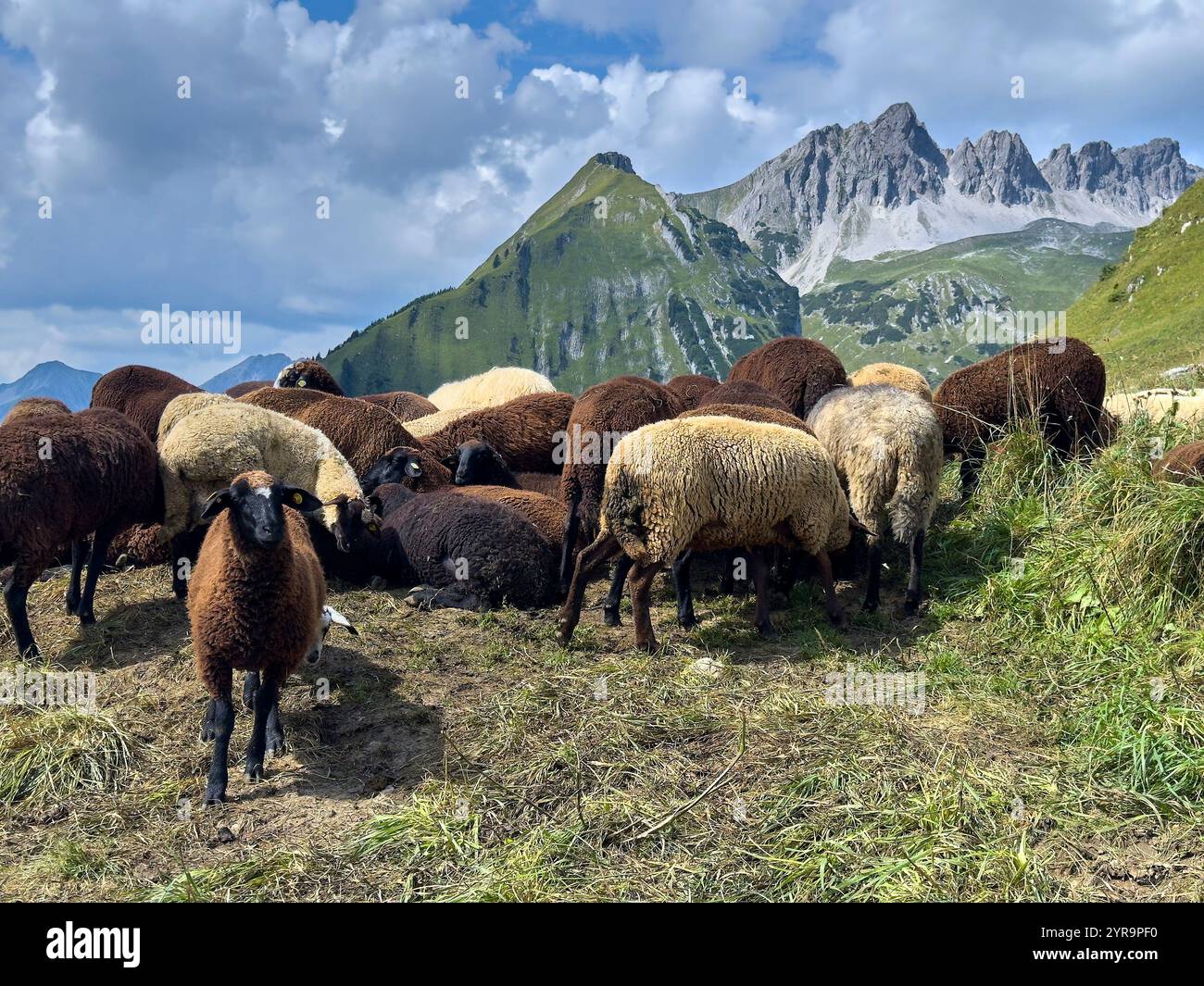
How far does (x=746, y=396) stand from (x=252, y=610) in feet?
21.6

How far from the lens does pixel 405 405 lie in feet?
49.5

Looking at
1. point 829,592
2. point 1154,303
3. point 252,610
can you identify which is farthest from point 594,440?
point 1154,303

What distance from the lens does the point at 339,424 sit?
11.3 metres

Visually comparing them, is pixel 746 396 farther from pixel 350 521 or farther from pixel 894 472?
pixel 350 521

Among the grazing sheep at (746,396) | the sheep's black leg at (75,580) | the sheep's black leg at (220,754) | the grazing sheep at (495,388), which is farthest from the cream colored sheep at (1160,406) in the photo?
the sheep's black leg at (75,580)

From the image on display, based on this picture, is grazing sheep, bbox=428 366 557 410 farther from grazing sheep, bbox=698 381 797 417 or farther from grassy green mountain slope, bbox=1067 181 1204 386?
grassy green mountain slope, bbox=1067 181 1204 386

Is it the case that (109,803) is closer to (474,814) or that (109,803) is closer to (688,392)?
(474,814)

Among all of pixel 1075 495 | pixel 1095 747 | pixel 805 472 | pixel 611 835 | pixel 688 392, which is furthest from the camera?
pixel 688 392

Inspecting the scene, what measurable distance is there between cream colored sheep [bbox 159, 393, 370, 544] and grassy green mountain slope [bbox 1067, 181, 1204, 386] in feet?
69.8

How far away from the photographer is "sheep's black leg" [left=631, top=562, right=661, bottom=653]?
764 centimetres

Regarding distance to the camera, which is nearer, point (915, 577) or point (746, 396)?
point (915, 577)
